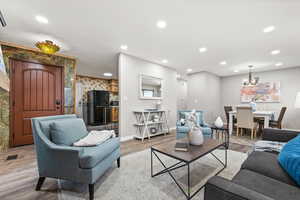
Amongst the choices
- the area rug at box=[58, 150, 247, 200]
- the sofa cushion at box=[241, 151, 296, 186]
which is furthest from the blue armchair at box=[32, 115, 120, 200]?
the sofa cushion at box=[241, 151, 296, 186]

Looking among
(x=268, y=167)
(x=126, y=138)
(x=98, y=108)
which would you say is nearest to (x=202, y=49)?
(x=268, y=167)

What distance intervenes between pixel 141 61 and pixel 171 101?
2.04 m

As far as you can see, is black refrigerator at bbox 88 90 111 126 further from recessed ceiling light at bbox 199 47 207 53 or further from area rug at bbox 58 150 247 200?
recessed ceiling light at bbox 199 47 207 53

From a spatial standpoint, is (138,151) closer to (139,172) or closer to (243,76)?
(139,172)

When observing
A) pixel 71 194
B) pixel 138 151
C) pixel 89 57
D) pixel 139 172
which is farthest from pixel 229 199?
pixel 89 57

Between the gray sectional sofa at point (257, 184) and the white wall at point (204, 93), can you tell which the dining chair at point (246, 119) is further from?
the gray sectional sofa at point (257, 184)

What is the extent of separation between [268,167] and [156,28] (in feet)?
8.68

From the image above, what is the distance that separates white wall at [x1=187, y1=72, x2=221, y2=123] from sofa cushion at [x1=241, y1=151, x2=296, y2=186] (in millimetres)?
4676

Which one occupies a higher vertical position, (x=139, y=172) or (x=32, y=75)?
(x=32, y=75)

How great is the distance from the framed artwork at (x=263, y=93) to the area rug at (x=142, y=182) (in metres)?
4.87

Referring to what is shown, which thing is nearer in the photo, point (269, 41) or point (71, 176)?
point (71, 176)

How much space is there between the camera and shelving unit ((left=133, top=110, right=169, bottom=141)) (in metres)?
3.89

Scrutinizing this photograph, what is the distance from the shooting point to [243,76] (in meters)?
6.28

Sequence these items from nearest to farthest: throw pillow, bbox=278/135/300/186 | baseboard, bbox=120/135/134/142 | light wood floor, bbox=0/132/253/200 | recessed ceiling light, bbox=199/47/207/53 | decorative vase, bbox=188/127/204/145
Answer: throw pillow, bbox=278/135/300/186, light wood floor, bbox=0/132/253/200, decorative vase, bbox=188/127/204/145, recessed ceiling light, bbox=199/47/207/53, baseboard, bbox=120/135/134/142
